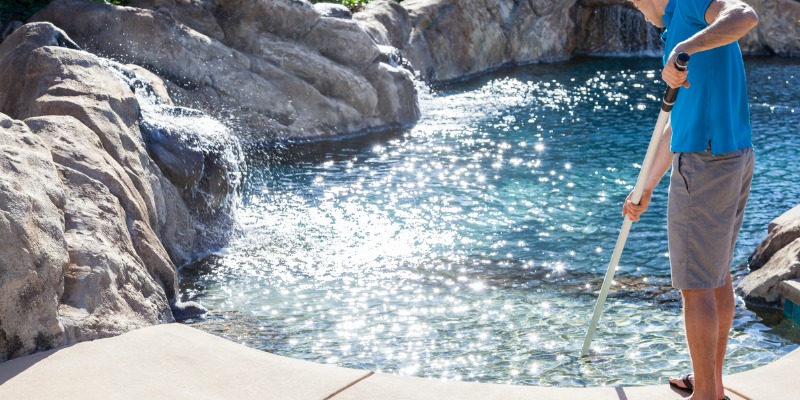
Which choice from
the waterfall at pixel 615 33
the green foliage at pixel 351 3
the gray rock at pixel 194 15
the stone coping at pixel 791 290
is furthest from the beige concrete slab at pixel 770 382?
the waterfall at pixel 615 33

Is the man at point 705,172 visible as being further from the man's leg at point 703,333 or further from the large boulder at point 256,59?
the large boulder at point 256,59

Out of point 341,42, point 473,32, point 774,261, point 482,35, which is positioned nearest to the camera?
point 774,261

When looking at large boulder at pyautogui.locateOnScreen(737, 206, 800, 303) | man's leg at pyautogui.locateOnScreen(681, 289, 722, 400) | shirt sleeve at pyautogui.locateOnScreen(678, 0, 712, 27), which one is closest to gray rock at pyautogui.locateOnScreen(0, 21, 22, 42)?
large boulder at pyautogui.locateOnScreen(737, 206, 800, 303)

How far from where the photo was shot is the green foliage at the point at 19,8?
11391 mm

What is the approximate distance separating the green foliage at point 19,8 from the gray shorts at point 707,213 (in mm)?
10105

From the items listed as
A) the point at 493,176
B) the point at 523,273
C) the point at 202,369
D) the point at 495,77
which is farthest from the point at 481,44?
the point at 202,369

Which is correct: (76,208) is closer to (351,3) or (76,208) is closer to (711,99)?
(711,99)

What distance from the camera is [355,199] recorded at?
363 inches

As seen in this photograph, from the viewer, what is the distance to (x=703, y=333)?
339 centimetres

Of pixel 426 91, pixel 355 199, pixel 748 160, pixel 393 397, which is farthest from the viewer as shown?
pixel 426 91

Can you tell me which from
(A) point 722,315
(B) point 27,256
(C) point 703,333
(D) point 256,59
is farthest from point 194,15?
(C) point 703,333

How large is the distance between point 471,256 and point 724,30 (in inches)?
175

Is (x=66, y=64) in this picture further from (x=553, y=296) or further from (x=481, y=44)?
(x=481, y=44)

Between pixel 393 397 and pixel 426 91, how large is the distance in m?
12.9
